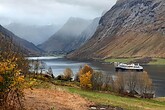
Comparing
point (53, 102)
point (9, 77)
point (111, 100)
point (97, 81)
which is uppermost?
point (9, 77)

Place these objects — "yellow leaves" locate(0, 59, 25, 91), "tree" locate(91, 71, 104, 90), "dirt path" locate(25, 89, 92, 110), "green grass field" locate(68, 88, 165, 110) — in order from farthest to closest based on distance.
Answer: "tree" locate(91, 71, 104, 90), "green grass field" locate(68, 88, 165, 110), "dirt path" locate(25, 89, 92, 110), "yellow leaves" locate(0, 59, 25, 91)

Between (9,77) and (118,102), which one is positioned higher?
(9,77)

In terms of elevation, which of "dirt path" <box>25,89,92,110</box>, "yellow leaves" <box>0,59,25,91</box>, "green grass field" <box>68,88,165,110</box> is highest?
"yellow leaves" <box>0,59,25,91</box>

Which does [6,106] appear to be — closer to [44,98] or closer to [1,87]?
[1,87]

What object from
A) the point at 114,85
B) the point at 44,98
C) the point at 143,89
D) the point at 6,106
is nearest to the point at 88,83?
the point at 114,85

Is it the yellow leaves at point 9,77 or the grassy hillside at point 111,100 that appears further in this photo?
the grassy hillside at point 111,100

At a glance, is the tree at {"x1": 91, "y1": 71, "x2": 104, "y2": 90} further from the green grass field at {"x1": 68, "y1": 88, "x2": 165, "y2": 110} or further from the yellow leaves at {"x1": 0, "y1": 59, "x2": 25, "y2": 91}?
the yellow leaves at {"x1": 0, "y1": 59, "x2": 25, "y2": 91}

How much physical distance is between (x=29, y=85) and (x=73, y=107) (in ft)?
21.6

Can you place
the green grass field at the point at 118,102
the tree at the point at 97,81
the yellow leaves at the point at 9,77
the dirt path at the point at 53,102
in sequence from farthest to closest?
1. the tree at the point at 97,81
2. the green grass field at the point at 118,102
3. the dirt path at the point at 53,102
4. the yellow leaves at the point at 9,77

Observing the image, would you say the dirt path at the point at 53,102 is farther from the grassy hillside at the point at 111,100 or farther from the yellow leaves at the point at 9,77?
the yellow leaves at the point at 9,77

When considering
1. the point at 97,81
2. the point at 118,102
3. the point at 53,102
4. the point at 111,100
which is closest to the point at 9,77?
the point at 53,102

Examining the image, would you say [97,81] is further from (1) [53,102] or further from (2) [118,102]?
(1) [53,102]

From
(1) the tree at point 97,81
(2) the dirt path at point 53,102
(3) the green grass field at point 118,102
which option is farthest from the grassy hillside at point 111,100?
(1) the tree at point 97,81

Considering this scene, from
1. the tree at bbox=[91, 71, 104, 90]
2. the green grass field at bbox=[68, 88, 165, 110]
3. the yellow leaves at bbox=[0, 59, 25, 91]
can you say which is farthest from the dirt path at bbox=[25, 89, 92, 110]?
the tree at bbox=[91, 71, 104, 90]
